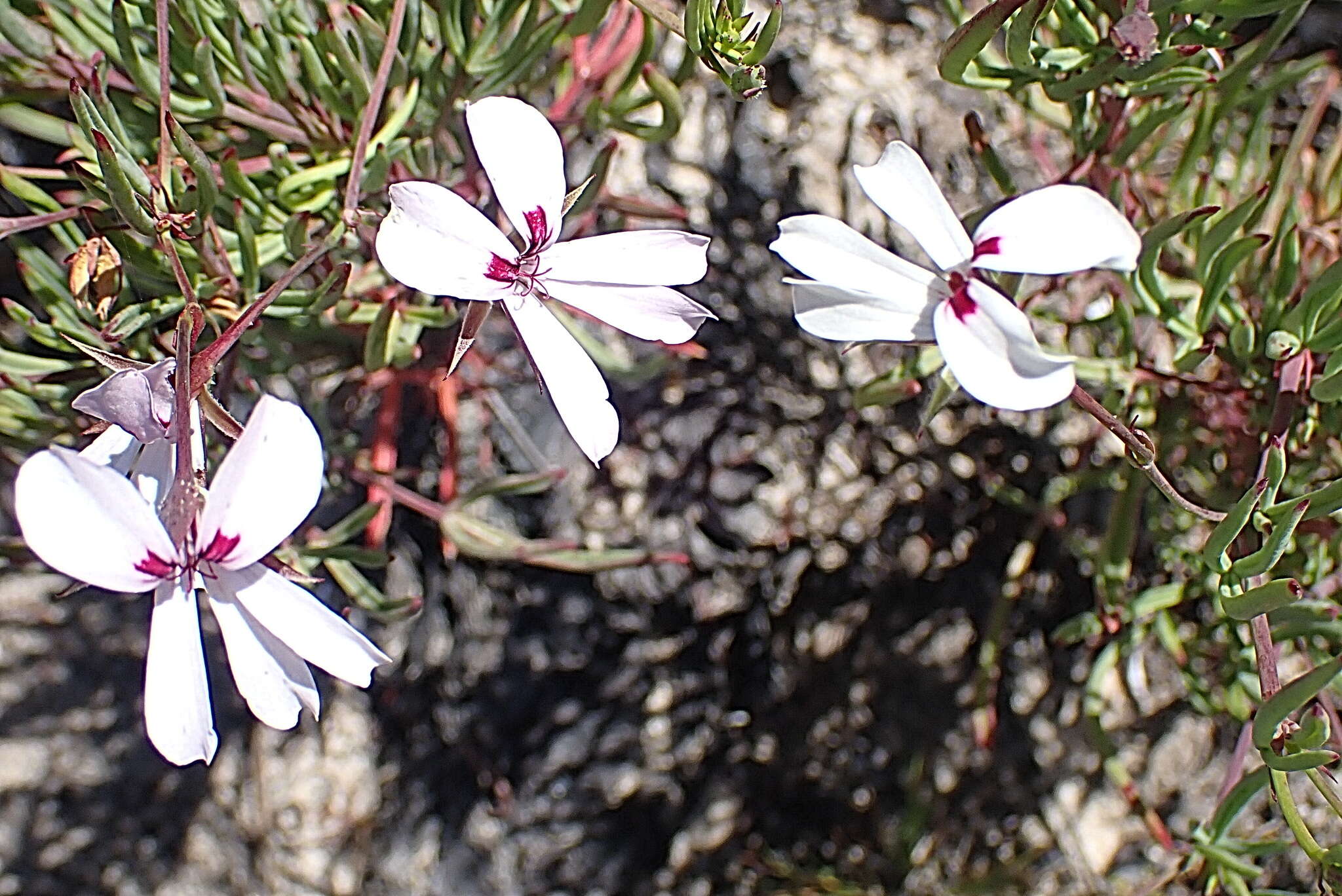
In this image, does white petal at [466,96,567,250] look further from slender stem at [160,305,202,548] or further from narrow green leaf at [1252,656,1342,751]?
narrow green leaf at [1252,656,1342,751]

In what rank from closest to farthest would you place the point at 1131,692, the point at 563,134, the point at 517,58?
the point at 517,58 < the point at 563,134 < the point at 1131,692

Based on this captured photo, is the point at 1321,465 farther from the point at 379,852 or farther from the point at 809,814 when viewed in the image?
the point at 379,852

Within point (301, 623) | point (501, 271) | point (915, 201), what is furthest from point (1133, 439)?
point (301, 623)

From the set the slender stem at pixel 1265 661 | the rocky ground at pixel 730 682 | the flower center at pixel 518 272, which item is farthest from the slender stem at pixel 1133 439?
the rocky ground at pixel 730 682

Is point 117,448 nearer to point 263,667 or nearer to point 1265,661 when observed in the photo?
point 263,667

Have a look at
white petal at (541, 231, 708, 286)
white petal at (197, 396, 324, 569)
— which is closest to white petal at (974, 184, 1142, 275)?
white petal at (541, 231, 708, 286)

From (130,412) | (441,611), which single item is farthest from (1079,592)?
(130,412)
